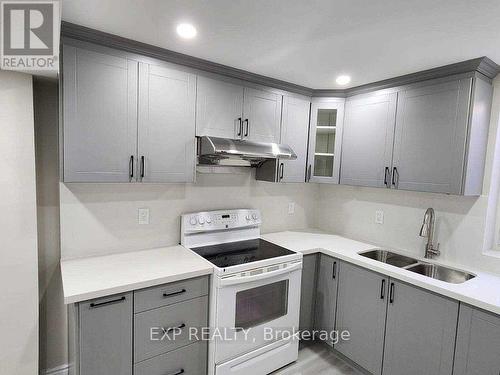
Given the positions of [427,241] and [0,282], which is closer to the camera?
[0,282]

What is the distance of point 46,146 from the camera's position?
194cm

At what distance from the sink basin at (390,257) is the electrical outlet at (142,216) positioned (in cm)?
182

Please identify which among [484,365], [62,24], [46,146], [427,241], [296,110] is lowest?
[484,365]

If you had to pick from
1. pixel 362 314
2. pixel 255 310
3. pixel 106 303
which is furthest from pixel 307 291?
pixel 106 303

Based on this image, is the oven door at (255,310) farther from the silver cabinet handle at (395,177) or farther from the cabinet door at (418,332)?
the silver cabinet handle at (395,177)

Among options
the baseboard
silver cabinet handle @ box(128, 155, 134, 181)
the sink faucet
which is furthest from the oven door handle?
the baseboard

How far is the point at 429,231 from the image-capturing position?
7.43ft

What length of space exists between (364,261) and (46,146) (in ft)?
7.95

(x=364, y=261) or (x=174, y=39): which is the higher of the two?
(x=174, y=39)

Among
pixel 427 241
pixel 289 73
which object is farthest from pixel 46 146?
pixel 427 241

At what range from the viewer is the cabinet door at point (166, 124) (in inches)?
74.7

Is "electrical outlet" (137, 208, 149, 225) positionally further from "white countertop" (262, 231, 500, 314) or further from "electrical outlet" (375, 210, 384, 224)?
"electrical outlet" (375, 210, 384, 224)

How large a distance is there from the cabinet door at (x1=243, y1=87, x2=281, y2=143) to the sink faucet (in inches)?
53.6

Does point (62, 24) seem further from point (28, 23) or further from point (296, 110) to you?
point (296, 110)
